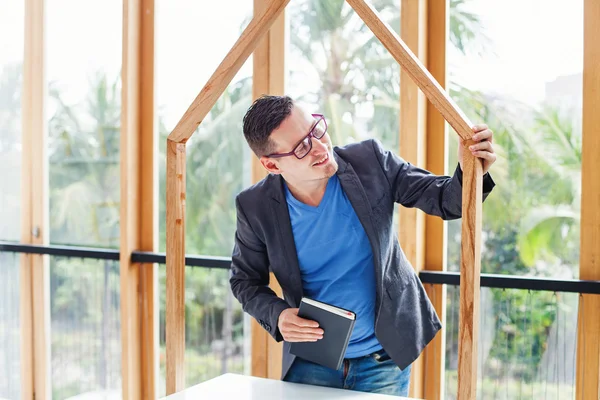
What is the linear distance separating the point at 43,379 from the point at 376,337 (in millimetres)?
2448

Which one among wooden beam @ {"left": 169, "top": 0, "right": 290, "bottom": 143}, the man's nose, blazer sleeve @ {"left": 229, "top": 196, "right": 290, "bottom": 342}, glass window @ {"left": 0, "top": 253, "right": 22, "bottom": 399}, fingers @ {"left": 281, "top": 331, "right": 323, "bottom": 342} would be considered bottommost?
glass window @ {"left": 0, "top": 253, "right": 22, "bottom": 399}

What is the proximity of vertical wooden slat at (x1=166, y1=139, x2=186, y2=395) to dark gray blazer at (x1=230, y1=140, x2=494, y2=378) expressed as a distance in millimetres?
172

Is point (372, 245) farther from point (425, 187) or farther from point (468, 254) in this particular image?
point (468, 254)

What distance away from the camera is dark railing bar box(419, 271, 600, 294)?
223cm

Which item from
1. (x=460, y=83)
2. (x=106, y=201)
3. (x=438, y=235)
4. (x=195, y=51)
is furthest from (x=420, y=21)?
(x=106, y=201)

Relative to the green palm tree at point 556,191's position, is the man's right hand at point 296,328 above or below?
below

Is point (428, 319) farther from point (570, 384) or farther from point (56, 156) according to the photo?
point (56, 156)

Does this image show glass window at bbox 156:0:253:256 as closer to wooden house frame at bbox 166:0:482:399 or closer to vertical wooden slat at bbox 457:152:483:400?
wooden house frame at bbox 166:0:482:399

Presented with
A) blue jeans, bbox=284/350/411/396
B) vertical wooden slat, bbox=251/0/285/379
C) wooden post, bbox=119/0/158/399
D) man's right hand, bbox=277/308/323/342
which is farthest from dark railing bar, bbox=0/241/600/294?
man's right hand, bbox=277/308/323/342

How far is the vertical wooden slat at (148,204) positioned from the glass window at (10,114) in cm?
84

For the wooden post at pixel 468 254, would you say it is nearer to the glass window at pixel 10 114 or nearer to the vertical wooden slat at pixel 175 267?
the vertical wooden slat at pixel 175 267

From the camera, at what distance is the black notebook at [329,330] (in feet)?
5.22

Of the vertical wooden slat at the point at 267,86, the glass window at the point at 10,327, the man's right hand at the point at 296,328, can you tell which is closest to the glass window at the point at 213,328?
the vertical wooden slat at the point at 267,86

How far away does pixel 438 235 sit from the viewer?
2.55m
